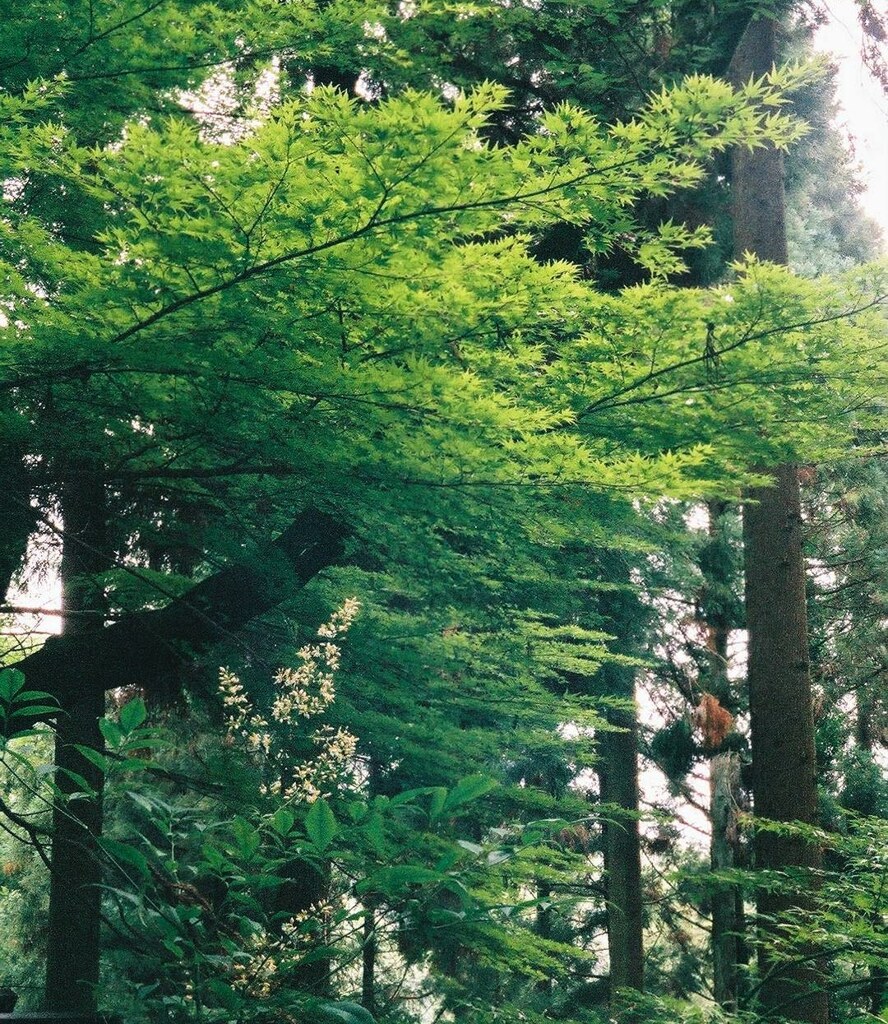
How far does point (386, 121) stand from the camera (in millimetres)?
2537

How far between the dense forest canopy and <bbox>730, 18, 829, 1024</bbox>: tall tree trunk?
1.2 inches

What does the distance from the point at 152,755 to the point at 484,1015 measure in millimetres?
9753

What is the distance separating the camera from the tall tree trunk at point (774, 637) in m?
6.43

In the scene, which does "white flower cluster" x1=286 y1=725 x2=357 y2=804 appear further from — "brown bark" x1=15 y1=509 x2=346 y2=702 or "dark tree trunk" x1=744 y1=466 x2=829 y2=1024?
"dark tree trunk" x1=744 y1=466 x2=829 y2=1024

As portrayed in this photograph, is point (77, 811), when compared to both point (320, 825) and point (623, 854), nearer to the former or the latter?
point (320, 825)

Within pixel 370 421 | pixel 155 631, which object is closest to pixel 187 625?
pixel 155 631

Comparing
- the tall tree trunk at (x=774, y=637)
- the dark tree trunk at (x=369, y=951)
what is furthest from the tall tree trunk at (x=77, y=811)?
the tall tree trunk at (x=774, y=637)

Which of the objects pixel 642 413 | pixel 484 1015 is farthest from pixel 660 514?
pixel 484 1015

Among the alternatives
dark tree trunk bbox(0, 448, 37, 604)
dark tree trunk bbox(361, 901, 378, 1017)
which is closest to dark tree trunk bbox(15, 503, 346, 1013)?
dark tree trunk bbox(0, 448, 37, 604)

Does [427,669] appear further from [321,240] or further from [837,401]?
[321,240]

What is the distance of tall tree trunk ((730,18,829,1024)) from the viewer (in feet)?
21.1

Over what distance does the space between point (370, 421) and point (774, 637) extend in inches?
185

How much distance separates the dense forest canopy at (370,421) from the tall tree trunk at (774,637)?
0.10ft

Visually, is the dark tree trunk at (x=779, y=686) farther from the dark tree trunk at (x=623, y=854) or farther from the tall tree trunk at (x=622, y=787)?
the dark tree trunk at (x=623, y=854)
